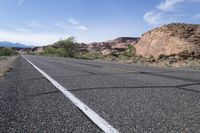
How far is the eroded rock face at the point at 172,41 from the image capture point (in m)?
36.9

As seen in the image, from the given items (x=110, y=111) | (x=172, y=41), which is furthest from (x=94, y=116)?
(x=172, y=41)

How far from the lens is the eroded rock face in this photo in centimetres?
3694

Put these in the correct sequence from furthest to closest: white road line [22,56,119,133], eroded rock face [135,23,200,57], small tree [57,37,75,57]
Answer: small tree [57,37,75,57]
eroded rock face [135,23,200,57]
white road line [22,56,119,133]

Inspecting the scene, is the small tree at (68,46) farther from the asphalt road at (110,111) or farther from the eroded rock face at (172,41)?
the asphalt road at (110,111)

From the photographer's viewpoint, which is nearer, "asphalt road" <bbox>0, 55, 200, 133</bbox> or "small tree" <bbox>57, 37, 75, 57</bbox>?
"asphalt road" <bbox>0, 55, 200, 133</bbox>

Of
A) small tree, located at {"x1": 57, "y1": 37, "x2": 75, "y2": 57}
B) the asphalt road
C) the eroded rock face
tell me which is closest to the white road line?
the asphalt road

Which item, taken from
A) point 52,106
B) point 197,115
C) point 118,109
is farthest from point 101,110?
point 197,115

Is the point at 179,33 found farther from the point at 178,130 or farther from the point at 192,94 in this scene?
the point at 178,130

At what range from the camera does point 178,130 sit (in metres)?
3.97

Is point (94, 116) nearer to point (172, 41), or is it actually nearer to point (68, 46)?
point (172, 41)

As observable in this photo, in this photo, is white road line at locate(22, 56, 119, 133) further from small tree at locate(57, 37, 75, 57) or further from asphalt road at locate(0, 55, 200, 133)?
Answer: small tree at locate(57, 37, 75, 57)

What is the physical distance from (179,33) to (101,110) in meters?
39.7

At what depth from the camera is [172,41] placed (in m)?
42.2

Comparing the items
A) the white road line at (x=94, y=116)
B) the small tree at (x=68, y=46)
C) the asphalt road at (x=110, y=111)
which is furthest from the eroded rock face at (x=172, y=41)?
the small tree at (x=68, y=46)
